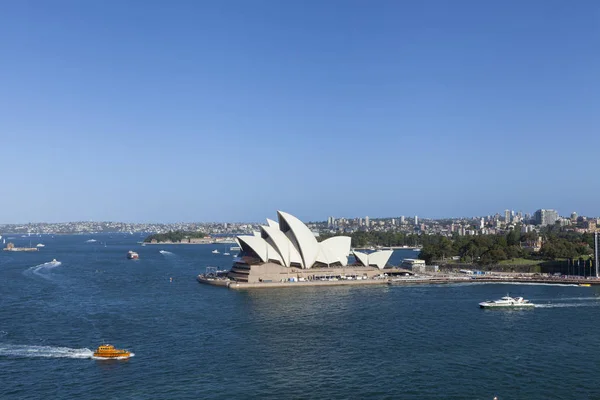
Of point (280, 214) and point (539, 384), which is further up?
point (280, 214)

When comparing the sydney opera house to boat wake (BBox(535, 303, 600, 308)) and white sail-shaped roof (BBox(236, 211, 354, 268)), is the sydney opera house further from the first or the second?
boat wake (BBox(535, 303, 600, 308))

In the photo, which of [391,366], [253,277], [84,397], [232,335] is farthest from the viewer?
[253,277]

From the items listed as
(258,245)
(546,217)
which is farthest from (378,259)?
(546,217)

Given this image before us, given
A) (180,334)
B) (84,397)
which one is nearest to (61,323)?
(180,334)

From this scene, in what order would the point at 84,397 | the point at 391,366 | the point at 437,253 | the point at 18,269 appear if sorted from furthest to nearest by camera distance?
the point at 437,253 < the point at 18,269 < the point at 391,366 < the point at 84,397

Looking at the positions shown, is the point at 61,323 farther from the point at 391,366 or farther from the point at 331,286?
the point at 331,286

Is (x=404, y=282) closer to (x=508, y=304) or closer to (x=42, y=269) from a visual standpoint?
(x=508, y=304)

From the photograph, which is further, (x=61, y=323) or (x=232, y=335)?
(x=61, y=323)

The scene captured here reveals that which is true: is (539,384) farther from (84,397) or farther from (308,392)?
(84,397)
